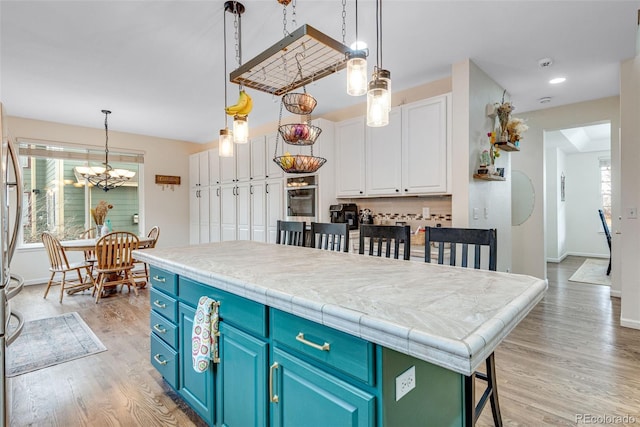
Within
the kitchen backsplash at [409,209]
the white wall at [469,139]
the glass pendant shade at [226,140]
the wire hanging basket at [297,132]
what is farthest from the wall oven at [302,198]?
the wire hanging basket at [297,132]

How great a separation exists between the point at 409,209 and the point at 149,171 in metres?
4.83

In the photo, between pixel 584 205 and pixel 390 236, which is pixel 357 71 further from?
pixel 584 205

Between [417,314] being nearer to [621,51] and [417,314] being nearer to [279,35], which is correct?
[279,35]

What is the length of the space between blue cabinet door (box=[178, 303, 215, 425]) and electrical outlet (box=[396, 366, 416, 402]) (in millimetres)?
1002

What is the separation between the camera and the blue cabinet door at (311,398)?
0.95 metres

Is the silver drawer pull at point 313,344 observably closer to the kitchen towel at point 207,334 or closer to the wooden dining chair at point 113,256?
the kitchen towel at point 207,334

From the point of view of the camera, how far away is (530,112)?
186 inches

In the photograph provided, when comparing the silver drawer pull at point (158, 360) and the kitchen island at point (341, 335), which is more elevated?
the kitchen island at point (341, 335)

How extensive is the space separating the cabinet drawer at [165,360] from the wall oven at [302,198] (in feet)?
7.95

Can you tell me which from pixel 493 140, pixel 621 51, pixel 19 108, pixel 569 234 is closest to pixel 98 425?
pixel 493 140

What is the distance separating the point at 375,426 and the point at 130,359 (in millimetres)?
2377

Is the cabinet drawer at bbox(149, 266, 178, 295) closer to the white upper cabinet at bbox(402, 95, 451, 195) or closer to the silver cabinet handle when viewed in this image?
the silver cabinet handle

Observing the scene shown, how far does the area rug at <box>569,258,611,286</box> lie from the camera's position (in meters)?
4.88

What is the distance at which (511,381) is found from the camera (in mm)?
2156
